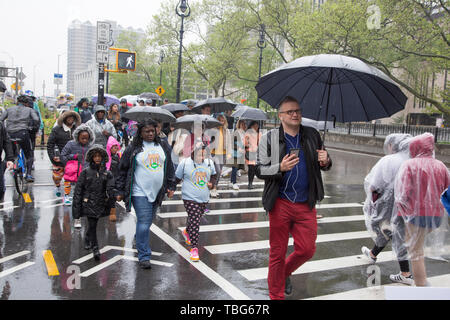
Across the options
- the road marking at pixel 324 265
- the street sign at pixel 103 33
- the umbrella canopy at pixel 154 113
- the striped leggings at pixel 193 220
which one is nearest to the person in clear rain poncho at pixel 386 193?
the road marking at pixel 324 265

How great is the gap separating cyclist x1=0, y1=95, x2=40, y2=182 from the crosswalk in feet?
12.3

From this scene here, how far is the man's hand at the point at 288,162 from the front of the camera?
Answer: 393 cm

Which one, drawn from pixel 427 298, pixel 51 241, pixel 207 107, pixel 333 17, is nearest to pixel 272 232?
pixel 427 298

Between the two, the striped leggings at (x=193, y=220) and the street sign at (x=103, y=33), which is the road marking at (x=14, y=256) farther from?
the street sign at (x=103, y=33)

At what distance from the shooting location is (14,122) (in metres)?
10.1

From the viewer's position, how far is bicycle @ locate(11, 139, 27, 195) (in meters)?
9.62

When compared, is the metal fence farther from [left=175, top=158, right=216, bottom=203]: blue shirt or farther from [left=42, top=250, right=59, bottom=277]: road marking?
[left=42, top=250, right=59, bottom=277]: road marking

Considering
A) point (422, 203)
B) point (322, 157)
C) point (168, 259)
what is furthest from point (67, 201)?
point (422, 203)

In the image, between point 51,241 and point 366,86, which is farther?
point 51,241

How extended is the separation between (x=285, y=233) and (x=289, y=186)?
473 mm

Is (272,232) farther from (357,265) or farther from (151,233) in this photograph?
(151,233)

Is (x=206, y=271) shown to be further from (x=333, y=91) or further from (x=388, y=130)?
(x=388, y=130)

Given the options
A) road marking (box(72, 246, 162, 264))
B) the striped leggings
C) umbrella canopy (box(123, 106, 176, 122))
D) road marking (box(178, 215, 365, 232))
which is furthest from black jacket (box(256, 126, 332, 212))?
umbrella canopy (box(123, 106, 176, 122))
